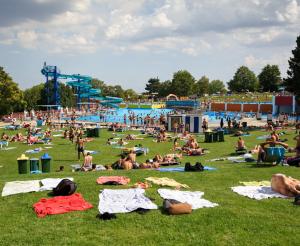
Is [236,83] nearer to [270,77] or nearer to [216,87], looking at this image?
[270,77]

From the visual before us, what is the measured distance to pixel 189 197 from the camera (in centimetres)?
909

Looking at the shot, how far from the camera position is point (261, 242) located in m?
6.61

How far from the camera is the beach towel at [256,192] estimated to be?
9219 mm

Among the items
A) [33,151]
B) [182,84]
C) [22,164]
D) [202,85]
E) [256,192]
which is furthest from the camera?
[202,85]

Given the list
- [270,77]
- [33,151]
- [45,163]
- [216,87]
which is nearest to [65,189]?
[45,163]

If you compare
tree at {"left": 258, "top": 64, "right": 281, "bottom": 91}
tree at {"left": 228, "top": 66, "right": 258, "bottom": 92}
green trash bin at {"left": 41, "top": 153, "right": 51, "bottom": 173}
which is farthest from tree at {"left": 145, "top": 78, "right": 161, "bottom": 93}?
green trash bin at {"left": 41, "top": 153, "right": 51, "bottom": 173}

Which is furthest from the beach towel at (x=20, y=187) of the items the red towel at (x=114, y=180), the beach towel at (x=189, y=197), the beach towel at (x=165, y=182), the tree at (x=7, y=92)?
the tree at (x=7, y=92)

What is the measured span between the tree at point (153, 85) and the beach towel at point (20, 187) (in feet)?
409

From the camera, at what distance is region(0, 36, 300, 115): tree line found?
128ft

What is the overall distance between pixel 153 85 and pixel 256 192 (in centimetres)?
12858

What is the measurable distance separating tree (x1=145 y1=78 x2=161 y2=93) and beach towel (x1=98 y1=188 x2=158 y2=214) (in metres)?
126

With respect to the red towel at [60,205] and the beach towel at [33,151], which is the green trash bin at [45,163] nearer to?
the red towel at [60,205]

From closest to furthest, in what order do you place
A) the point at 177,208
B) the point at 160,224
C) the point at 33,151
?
the point at 160,224 → the point at 177,208 → the point at 33,151

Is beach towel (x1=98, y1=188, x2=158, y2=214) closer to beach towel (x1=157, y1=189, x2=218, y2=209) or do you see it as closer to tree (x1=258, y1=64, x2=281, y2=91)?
beach towel (x1=157, y1=189, x2=218, y2=209)
